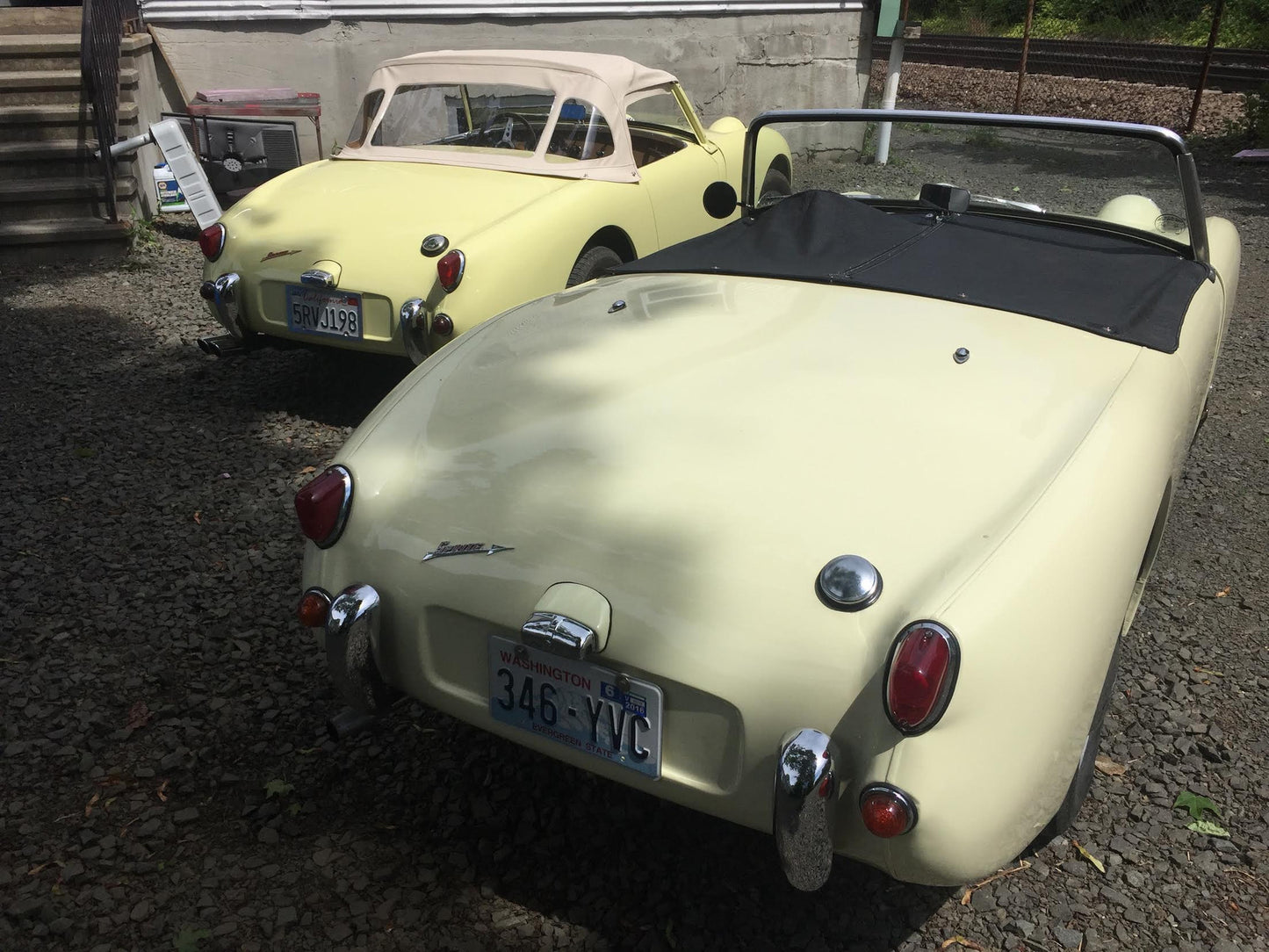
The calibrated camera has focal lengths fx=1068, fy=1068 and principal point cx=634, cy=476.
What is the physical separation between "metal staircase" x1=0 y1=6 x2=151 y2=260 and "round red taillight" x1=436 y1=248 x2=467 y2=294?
3915 mm

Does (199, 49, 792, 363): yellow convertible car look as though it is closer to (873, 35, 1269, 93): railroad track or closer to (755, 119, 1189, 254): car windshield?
(755, 119, 1189, 254): car windshield

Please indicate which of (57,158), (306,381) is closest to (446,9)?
(57,158)

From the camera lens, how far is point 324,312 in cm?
431

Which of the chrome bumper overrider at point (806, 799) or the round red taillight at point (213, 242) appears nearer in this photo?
the chrome bumper overrider at point (806, 799)

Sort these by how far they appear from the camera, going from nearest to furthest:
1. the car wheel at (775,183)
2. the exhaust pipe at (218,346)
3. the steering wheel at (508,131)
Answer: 1. the exhaust pipe at (218,346)
2. the steering wheel at (508,131)
3. the car wheel at (775,183)

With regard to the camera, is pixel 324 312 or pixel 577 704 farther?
pixel 324 312

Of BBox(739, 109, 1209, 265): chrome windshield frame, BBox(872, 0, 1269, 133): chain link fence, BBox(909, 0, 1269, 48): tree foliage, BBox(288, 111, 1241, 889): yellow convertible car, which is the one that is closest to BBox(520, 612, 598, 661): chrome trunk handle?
BBox(288, 111, 1241, 889): yellow convertible car

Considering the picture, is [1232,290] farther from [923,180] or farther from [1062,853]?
[1062,853]

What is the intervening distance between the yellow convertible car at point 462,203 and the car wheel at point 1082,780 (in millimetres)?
2694

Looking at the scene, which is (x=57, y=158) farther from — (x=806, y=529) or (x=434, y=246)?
(x=806, y=529)

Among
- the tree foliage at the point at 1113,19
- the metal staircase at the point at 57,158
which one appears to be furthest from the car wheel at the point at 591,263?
the tree foliage at the point at 1113,19

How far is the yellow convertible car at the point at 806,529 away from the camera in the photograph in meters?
1.72

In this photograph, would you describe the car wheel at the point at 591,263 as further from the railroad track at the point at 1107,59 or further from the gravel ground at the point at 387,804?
the railroad track at the point at 1107,59

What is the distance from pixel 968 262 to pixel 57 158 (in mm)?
6666
